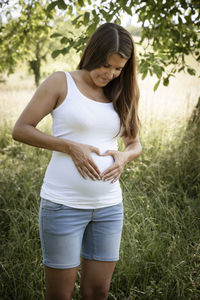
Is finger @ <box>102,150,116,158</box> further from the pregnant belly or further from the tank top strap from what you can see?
the tank top strap

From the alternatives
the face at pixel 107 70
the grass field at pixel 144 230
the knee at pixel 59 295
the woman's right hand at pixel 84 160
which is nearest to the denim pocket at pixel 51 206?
the woman's right hand at pixel 84 160

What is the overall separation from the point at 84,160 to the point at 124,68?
2.27 feet

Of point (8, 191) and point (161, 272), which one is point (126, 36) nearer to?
point (161, 272)

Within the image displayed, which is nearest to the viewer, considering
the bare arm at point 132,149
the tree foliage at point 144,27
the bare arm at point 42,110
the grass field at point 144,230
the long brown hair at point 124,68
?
the bare arm at point 42,110

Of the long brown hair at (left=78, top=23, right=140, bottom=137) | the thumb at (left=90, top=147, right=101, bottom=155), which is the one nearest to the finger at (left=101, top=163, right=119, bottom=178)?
the thumb at (left=90, top=147, right=101, bottom=155)

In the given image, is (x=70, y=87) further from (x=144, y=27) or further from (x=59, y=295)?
(x=144, y=27)

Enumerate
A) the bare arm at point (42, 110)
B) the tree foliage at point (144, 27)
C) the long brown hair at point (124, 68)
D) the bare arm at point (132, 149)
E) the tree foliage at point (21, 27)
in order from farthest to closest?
the tree foliage at point (21, 27)
the tree foliage at point (144, 27)
the bare arm at point (132, 149)
the long brown hair at point (124, 68)
the bare arm at point (42, 110)

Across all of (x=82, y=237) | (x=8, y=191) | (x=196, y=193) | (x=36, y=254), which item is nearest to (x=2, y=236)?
(x=36, y=254)

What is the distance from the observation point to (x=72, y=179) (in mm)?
1466

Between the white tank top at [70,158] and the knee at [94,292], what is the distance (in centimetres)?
50

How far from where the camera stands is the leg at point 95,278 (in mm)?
1586

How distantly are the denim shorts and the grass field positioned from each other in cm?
68

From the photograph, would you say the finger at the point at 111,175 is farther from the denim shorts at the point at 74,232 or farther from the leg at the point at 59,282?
the leg at the point at 59,282

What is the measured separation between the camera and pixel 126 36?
1569 mm
